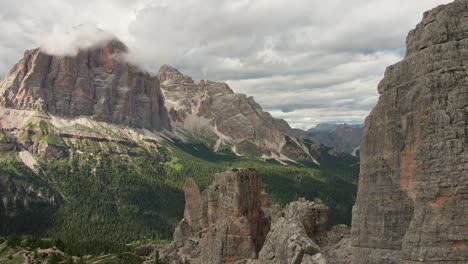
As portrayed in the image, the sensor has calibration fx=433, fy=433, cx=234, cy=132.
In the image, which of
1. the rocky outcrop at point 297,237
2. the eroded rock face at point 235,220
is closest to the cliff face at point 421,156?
the rocky outcrop at point 297,237

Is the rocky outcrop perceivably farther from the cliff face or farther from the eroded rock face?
the eroded rock face

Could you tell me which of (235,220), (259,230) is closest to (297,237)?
(235,220)

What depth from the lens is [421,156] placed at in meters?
39.9

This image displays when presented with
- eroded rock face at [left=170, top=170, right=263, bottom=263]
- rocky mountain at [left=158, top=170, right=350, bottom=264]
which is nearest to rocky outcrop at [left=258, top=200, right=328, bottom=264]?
rocky mountain at [left=158, top=170, right=350, bottom=264]

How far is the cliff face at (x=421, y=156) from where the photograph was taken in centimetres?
3781

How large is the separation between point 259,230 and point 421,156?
4241cm

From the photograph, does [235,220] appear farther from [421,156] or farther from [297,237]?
[421,156]

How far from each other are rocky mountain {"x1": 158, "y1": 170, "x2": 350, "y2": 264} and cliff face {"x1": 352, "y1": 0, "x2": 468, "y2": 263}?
745cm

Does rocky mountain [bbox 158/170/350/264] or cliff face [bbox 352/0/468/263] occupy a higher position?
cliff face [bbox 352/0/468/263]

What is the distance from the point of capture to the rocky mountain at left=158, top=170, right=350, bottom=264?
Answer: 50.9m

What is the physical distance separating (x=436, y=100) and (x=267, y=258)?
27.1m

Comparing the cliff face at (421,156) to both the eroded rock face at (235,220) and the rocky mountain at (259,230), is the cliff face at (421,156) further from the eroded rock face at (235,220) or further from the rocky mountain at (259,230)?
the eroded rock face at (235,220)

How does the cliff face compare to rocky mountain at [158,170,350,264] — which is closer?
the cliff face

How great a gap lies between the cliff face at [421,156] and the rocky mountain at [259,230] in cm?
745
